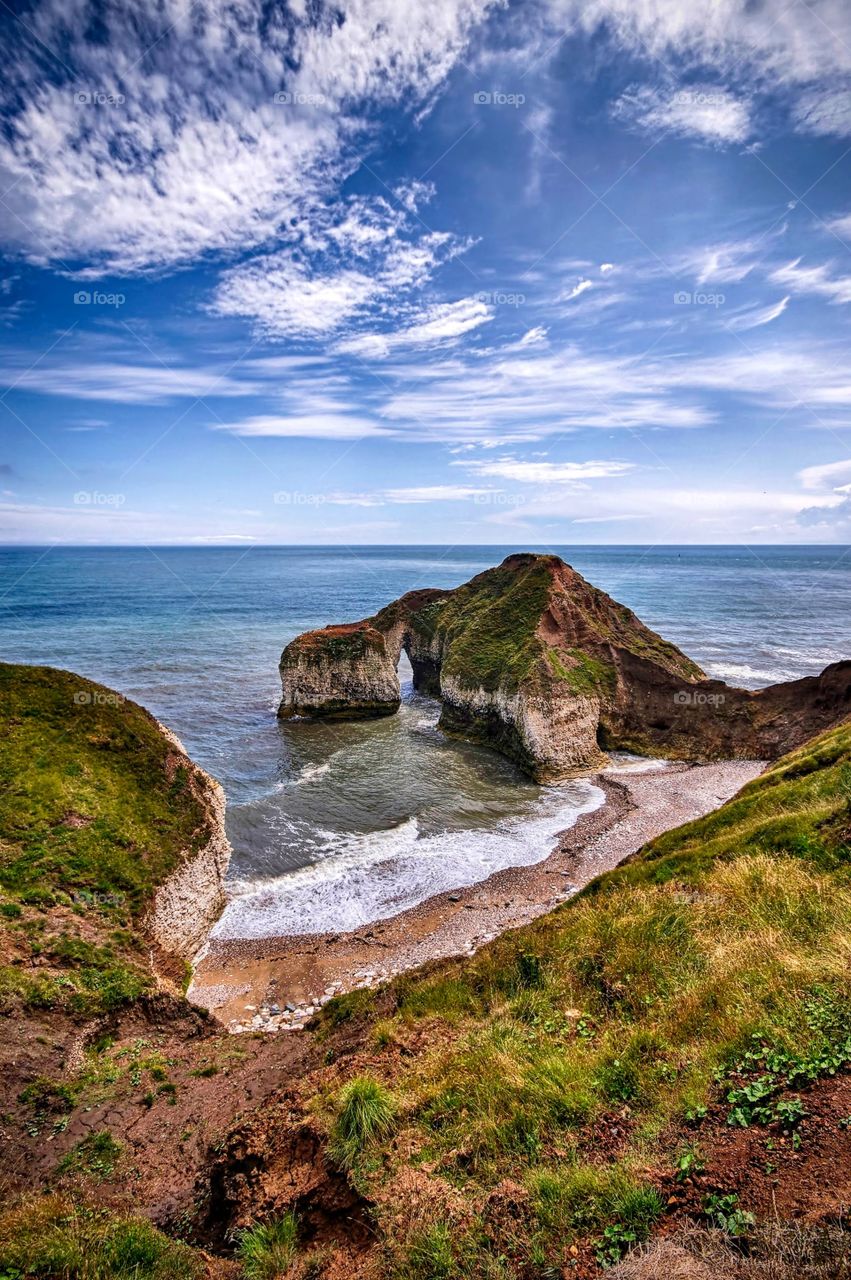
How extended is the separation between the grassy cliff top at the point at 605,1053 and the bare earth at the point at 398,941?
17.9 ft

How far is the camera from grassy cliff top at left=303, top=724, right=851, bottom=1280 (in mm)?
6086

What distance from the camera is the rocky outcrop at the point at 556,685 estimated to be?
35.3 metres

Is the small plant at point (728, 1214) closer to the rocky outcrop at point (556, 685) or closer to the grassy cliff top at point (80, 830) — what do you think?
the grassy cliff top at point (80, 830)

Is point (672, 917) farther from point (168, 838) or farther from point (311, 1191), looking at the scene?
point (168, 838)

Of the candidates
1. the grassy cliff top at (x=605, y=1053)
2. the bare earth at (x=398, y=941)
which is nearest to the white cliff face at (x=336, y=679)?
the bare earth at (x=398, y=941)

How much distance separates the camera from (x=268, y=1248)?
687 cm

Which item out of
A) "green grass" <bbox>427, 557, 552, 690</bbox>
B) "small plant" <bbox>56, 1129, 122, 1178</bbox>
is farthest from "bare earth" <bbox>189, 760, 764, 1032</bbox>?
"green grass" <bbox>427, 557, 552, 690</bbox>

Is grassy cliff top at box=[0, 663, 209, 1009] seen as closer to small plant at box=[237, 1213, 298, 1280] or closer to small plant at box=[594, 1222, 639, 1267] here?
small plant at box=[237, 1213, 298, 1280]

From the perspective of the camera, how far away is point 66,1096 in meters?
10.0

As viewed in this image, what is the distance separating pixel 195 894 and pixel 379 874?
346 inches

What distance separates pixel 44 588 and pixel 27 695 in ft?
451

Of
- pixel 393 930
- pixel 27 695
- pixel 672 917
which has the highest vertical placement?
pixel 27 695

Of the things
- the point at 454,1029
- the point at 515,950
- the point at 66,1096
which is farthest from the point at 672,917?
the point at 66,1096

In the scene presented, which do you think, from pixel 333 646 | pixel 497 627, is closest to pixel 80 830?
pixel 333 646
